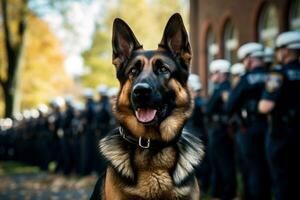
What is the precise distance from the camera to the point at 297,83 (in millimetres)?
7070

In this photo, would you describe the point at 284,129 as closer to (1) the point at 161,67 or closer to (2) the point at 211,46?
(1) the point at 161,67

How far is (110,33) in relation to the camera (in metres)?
49.5

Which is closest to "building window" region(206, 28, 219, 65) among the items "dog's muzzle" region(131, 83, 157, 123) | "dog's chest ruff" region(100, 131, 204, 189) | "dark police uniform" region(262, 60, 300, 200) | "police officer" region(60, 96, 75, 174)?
"police officer" region(60, 96, 75, 174)

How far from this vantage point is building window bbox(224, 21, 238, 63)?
19656 millimetres

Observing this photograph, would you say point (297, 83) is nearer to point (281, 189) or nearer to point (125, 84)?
point (281, 189)

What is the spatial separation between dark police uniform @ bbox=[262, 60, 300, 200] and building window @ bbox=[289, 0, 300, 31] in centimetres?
845

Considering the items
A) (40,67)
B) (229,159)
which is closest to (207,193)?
(229,159)

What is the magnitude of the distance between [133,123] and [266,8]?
13245mm

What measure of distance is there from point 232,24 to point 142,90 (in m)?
15.6

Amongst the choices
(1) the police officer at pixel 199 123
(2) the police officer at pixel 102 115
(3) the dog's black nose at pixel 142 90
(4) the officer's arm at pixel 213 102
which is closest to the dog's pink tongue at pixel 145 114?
(3) the dog's black nose at pixel 142 90

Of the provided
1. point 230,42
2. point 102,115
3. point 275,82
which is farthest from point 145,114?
point 230,42

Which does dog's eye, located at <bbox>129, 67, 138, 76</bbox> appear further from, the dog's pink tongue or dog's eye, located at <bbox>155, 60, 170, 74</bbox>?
the dog's pink tongue

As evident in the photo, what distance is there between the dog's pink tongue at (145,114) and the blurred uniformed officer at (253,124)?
397cm

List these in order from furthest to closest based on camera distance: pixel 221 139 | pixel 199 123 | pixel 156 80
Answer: pixel 199 123 < pixel 221 139 < pixel 156 80
